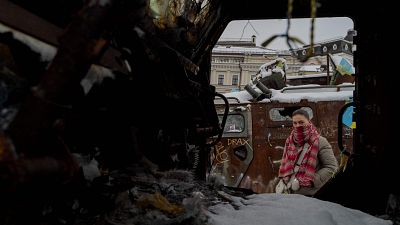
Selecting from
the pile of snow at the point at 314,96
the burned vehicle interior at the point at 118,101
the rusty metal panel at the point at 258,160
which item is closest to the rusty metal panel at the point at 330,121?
the pile of snow at the point at 314,96

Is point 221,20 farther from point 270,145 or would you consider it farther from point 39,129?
point 270,145

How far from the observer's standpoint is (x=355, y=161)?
3.95 meters

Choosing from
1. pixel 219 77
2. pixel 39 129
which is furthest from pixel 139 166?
pixel 219 77

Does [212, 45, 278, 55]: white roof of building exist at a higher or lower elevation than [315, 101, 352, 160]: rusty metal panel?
higher

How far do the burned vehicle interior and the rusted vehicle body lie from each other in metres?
3.66

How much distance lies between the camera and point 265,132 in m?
8.03

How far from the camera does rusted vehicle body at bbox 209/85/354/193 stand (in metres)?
7.81

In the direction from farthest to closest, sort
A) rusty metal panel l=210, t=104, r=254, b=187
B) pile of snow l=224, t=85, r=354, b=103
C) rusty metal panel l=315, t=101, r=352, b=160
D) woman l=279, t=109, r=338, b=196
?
rusty metal panel l=210, t=104, r=254, b=187 → pile of snow l=224, t=85, r=354, b=103 → rusty metal panel l=315, t=101, r=352, b=160 → woman l=279, t=109, r=338, b=196

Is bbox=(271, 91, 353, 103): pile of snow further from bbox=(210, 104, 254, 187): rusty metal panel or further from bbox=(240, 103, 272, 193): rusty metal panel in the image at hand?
bbox=(210, 104, 254, 187): rusty metal panel

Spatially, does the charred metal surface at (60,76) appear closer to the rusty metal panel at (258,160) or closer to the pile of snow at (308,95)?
the rusty metal panel at (258,160)

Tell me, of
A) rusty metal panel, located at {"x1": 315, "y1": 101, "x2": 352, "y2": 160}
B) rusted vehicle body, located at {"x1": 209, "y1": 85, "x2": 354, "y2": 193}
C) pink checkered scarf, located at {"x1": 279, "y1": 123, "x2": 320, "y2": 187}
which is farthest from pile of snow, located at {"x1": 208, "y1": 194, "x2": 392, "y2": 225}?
rusty metal panel, located at {"x1": 315, "y1": 101, "x2": 352, "y2": 160}

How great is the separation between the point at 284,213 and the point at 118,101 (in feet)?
4.86

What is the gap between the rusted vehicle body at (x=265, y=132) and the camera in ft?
25.6

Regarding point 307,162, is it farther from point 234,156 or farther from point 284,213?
point 284,213
